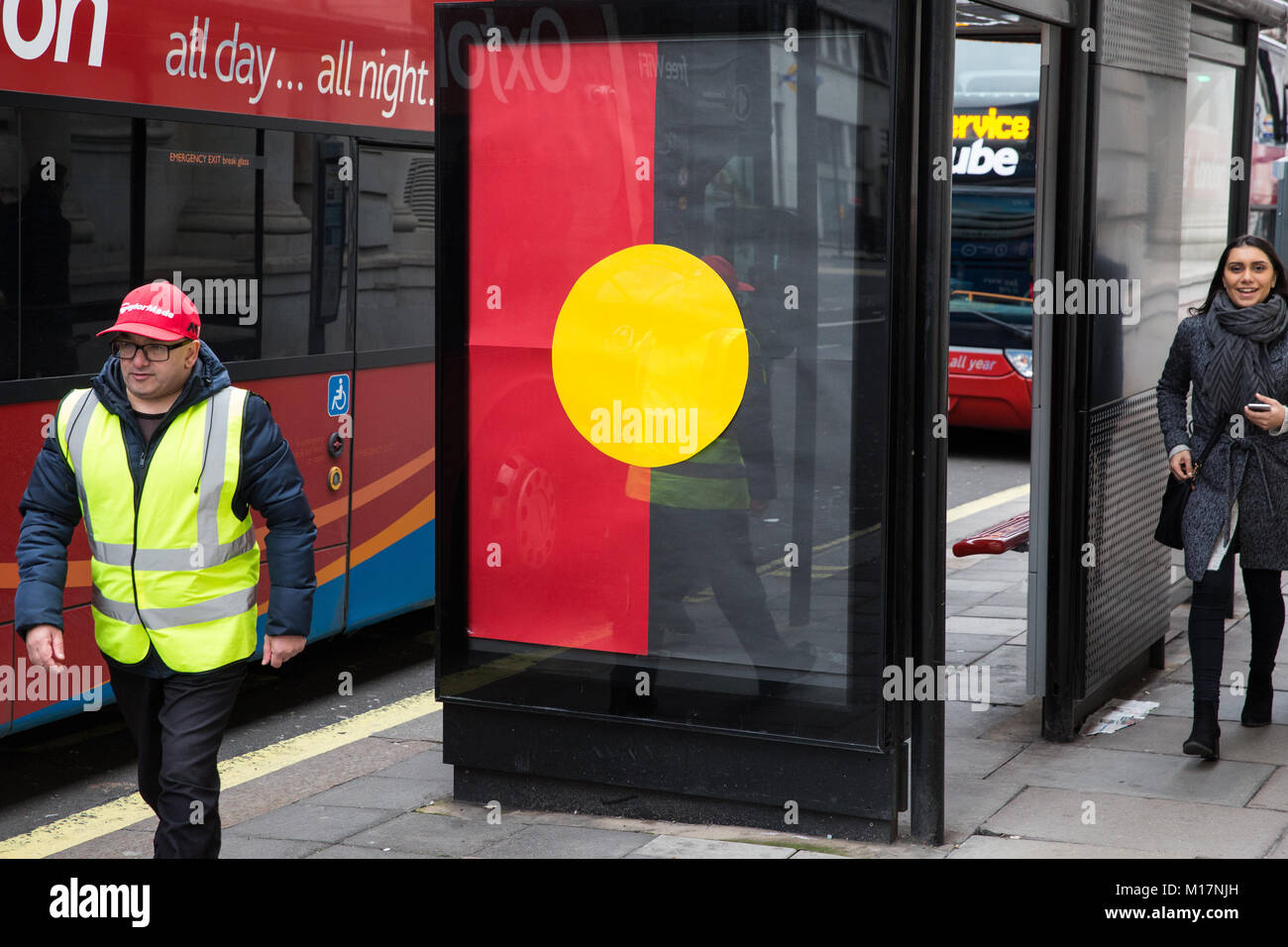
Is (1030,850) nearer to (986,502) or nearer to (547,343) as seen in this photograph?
(547,343)

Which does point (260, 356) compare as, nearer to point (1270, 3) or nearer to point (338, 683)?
point (338, 683)

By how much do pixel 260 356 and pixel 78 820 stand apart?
1923mm

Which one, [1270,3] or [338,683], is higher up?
[1270,3]

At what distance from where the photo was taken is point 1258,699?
5.99m

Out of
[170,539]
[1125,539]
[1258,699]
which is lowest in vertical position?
[1258,699]

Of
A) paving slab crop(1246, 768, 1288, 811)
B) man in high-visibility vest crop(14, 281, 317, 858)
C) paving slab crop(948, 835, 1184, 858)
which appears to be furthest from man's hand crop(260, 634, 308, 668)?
paving slab crop(1246, 768, 1288, 811)

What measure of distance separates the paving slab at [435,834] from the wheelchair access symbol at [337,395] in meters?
2.21

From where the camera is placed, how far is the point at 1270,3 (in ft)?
25.0

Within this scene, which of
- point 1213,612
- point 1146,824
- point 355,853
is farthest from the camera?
point 1213,612

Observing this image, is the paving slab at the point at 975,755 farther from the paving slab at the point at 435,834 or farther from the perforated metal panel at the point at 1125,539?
the paving slab at the point at 435,834

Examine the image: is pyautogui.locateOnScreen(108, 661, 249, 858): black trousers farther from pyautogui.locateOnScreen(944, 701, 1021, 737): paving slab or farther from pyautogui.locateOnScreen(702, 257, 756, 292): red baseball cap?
pyautogui.locateOnScreen(944, 701, 1021, 737): paving slab

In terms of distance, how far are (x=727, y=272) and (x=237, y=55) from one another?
2.48m

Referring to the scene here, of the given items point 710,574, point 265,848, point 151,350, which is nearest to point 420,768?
point 265,848
